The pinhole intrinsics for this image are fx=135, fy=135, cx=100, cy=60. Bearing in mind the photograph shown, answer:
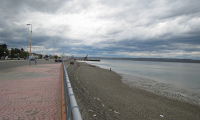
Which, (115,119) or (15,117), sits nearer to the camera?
(15,117)

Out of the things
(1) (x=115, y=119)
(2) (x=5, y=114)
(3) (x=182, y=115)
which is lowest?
(3) (x=182, y=115)

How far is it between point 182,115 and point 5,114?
27.1ft

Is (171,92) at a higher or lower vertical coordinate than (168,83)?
higher

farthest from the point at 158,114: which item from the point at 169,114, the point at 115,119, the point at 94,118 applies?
the point at 94,118

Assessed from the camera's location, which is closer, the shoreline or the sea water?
the shoreline

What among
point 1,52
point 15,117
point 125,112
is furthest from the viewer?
point 1,52

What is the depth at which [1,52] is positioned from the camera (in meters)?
64.8

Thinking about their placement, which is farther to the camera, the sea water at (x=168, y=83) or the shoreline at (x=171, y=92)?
the sea water at (x=168, y=83)

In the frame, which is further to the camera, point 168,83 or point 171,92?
point 168,83

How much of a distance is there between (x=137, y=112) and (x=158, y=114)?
118 centimetres

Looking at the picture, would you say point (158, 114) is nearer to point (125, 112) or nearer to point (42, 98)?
point (125, 112)

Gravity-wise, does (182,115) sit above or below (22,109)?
below

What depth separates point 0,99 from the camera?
5.43m

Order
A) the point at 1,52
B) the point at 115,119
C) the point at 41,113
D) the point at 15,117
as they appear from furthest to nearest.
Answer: the point at 1,52 → the point at 115,119 → the point at 41,113 → the point at 15,117
